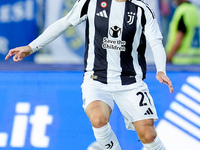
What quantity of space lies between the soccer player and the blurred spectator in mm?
2375

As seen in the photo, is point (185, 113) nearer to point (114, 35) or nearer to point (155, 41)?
point (155, 41)

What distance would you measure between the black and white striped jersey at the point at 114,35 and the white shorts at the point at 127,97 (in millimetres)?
61

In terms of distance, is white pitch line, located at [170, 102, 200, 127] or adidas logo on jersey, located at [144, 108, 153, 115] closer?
Answer: adidas logo on jersey, located at [144, 108, 153, 115]

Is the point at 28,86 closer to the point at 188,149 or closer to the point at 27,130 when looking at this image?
the point at 27,130

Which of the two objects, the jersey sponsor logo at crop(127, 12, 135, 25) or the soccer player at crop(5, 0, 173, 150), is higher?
the jersey sponsor logo at crop(127, 12, 135, 25)

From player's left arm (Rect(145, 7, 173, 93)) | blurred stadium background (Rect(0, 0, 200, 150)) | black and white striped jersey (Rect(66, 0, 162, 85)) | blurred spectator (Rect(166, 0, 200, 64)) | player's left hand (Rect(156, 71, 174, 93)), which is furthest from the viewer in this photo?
blurred spectator (Rect(166, 0, 200, 64))

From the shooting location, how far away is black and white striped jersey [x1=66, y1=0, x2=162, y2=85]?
493cm

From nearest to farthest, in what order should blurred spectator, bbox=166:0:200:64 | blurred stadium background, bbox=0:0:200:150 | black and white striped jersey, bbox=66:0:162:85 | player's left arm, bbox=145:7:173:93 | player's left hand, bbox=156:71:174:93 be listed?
player's left hand, bbox=156:71:174:93 < player's left arm, bbox=145:7:173:93 < black and white striped jersey, bbox=66:0:162:85 < blurred stadium background, bbox=0:0:200:150 < blurred spectator, bbox=166:0:200:64

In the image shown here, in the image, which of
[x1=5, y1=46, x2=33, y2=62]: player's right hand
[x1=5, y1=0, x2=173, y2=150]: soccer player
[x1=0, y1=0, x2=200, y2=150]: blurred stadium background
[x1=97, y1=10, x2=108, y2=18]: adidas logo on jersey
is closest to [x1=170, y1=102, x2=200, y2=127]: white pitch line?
[x1=0, y1=0, x2=200, y2=150]: blurred stadium background

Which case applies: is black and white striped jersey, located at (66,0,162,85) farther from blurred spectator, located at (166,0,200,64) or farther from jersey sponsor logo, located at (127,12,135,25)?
blurred spectator, located at (166,0,200,64)

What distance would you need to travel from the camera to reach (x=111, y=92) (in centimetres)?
496

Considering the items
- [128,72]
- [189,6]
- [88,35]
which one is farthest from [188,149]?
[189,6]

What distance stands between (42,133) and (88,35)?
4.27 feet

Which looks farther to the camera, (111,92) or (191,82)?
(191,82)
